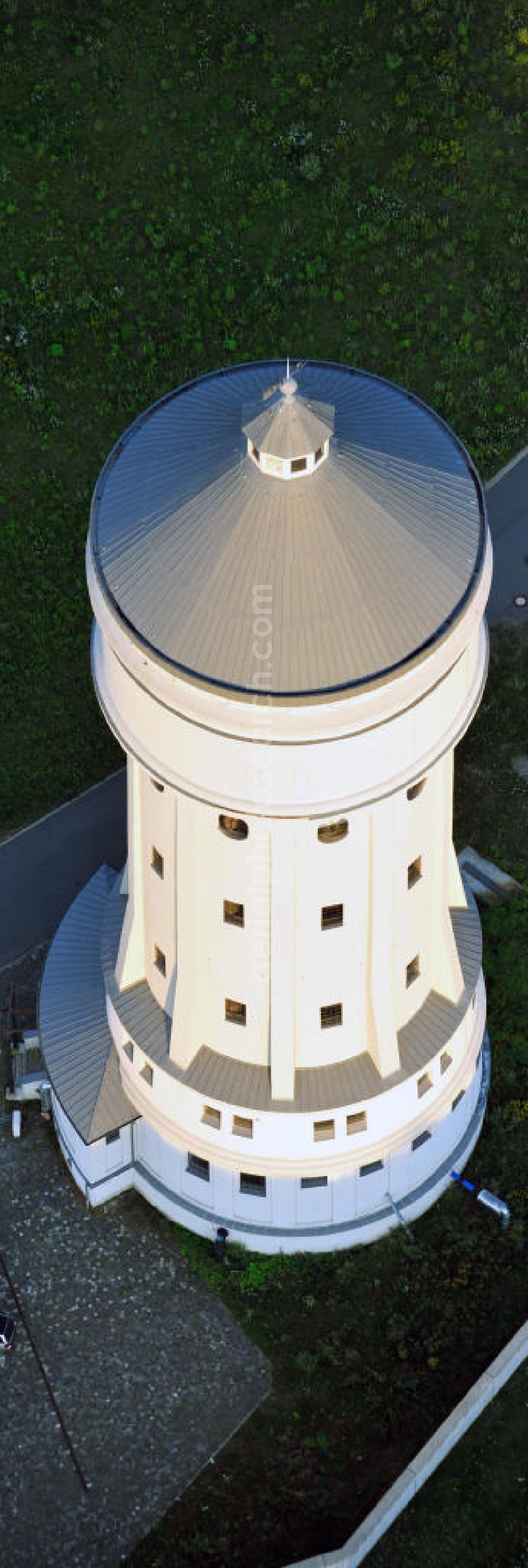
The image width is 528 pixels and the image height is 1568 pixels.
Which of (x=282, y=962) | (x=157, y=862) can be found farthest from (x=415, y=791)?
(x=157, y=862)

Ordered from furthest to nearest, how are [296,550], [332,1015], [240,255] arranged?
[240,255], [332,1015], [296,550]

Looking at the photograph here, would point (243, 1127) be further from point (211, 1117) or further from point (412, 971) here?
point (412, 971)

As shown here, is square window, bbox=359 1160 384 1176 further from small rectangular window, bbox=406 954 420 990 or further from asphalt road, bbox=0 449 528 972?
asphalt road, bbox=0 449 528 972

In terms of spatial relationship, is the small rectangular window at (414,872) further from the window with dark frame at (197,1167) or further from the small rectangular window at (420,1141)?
the window with dark frame at (197,1167)

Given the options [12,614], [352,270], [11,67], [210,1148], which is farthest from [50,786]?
[11,67]

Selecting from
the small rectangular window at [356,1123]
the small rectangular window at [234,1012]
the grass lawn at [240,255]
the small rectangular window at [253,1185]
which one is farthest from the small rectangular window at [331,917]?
the grass lawn at [240,255]

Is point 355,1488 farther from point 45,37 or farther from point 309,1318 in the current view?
point 45,37
